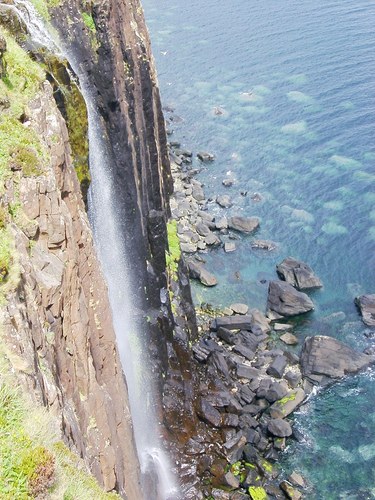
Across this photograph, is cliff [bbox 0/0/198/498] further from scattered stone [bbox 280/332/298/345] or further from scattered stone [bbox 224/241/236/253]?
scattered stone [bbox 224/241/236/253]

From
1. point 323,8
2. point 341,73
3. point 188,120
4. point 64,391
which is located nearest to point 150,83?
point 64,391

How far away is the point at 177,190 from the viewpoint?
237 ft

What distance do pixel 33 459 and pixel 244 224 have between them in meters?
57.2

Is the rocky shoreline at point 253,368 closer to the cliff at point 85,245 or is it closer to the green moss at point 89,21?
the cliff at point 85,245

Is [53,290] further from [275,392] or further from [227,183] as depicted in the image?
[227,183]

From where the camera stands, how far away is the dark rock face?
49625 millimetres

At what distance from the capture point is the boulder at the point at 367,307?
55219 mm

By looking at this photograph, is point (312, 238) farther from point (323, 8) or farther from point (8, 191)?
point (323, 8)

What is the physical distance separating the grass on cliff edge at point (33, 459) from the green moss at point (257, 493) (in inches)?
1139

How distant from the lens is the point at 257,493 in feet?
127

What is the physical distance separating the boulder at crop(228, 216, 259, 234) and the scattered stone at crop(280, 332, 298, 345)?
1605cm

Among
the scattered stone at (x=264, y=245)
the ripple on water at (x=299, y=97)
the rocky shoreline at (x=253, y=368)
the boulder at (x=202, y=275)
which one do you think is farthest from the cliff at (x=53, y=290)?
the ripple on water at (x=299, y=97)

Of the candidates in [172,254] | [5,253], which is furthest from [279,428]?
[5,253]

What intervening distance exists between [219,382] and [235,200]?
97.1 ft
